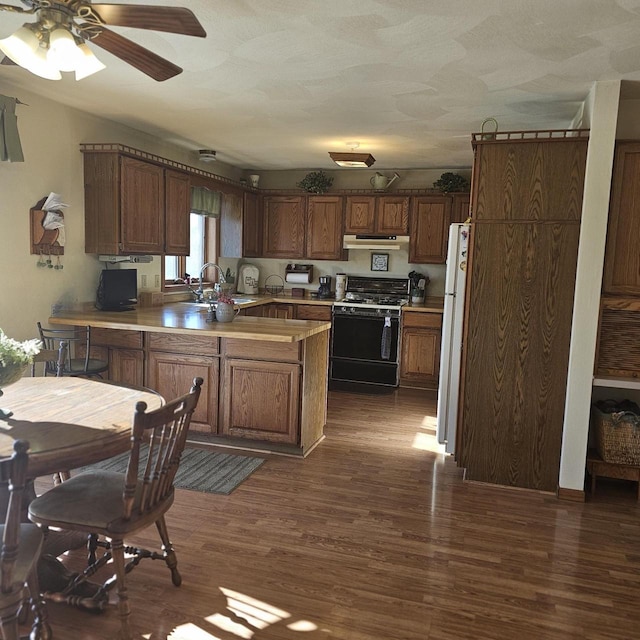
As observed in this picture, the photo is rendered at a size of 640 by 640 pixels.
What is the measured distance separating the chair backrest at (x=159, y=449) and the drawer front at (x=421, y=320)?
4066 mm

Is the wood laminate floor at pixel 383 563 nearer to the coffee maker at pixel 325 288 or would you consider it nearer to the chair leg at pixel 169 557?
the chair leg at pixel 169 557

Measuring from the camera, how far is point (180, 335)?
13.3 ft

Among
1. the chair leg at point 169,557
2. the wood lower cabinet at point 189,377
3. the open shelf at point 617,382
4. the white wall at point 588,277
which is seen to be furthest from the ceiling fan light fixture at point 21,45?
the open shelf at point 617,382

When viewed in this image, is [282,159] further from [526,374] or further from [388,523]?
[388,523]

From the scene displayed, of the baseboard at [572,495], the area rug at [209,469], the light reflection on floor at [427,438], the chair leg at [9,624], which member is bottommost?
the light reflection on floor at [427,438]

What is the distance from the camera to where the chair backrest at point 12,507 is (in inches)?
61.4

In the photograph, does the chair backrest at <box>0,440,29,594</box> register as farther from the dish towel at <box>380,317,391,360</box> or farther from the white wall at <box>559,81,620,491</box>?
the dish towel at <box>380,317,391,360</box>

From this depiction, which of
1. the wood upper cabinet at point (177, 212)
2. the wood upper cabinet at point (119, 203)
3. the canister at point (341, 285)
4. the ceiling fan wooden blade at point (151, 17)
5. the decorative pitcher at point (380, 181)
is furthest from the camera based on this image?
the canister at point (341, 285)

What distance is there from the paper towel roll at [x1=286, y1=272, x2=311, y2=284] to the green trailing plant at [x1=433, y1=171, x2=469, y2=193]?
1.92 meters

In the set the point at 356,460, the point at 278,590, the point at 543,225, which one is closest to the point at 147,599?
the point at 278,590

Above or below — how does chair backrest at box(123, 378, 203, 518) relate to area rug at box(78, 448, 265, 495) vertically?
above

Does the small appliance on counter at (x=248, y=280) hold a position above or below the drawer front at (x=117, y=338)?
above

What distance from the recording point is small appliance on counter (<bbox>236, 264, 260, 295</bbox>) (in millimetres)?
6945

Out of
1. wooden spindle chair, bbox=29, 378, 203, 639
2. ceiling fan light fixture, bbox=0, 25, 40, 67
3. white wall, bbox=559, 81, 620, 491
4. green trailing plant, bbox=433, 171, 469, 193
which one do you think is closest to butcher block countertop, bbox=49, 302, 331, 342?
wooden spindle chair, bbox=29, 378, 203, 639
